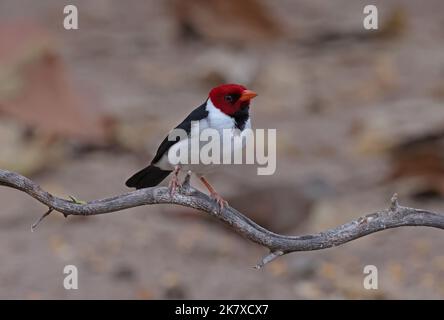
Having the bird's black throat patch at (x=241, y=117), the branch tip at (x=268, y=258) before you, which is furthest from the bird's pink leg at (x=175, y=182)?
the branch tip at (x=268, y=258)

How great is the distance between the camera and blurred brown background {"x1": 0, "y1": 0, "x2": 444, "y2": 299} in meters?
6.32

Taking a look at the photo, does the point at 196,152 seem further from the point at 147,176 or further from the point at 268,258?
the point at 268,258

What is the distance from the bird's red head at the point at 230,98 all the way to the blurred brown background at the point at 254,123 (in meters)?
1.69

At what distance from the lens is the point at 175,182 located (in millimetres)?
4258

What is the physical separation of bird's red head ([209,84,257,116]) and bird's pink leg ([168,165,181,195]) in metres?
0.33

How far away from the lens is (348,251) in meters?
6.69

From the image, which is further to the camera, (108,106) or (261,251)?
(108,106)

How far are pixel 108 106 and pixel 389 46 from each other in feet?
10.2

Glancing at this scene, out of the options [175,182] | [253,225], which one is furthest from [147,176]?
[253,225]

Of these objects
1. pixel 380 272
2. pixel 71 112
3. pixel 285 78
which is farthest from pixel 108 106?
pixel 380 272

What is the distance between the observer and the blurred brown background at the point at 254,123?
6320 mm
